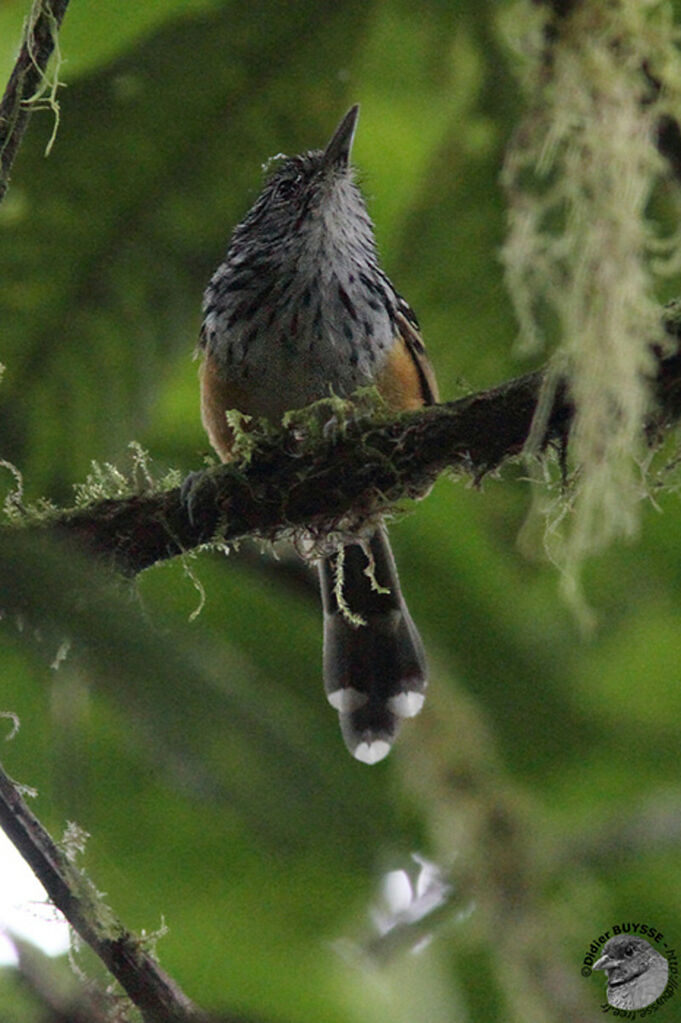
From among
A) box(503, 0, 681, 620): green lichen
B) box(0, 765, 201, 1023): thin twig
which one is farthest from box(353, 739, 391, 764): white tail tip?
box(0, 765, 201, 1023): thin twig

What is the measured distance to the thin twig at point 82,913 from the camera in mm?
1278

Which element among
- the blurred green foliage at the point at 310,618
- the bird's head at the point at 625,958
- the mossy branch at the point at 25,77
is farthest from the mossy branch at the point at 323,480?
the bird's head at the point at 625,958

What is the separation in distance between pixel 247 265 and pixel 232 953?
2.01 meters

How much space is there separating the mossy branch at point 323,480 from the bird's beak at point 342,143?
99 cm

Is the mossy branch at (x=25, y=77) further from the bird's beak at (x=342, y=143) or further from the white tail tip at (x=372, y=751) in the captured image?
the white tail tip at (x=372, y=751)

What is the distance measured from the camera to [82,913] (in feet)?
4.35

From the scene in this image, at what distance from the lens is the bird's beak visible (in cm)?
308

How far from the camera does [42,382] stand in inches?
110

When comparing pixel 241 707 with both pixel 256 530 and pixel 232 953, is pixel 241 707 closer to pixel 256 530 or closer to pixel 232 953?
pixel 256 530

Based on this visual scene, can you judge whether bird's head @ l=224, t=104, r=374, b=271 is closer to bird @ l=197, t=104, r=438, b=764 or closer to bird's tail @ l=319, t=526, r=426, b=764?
bird @ l=197, t=104, r=438, b=764

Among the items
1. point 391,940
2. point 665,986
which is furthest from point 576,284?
point 391,940

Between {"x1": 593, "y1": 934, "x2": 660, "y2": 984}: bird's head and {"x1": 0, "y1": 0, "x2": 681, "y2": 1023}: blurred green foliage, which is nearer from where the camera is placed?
{"x1": 0, "y1": 0, "x2": 681, "y2": 1023}: blurred green foliage

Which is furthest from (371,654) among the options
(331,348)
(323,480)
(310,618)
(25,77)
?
(25,77)

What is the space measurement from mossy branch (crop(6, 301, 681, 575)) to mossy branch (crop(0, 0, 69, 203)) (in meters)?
0.64
